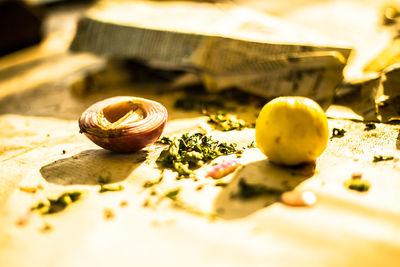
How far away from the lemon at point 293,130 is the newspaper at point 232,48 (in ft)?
4.36

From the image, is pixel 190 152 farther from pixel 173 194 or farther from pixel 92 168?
pixel 92 168

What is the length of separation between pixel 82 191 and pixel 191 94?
6.70ft

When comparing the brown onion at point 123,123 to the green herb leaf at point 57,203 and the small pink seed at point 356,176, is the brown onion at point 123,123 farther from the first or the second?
the small pink seed at point 356,176

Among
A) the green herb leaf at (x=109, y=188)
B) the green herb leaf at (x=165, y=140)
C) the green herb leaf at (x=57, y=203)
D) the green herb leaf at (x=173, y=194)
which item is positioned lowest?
the green herb leaf at (x=57, y=203)

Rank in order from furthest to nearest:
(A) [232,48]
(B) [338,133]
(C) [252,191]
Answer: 1. (A) [232,48]
2. (B) [338,133]
3. (C) [252,191]

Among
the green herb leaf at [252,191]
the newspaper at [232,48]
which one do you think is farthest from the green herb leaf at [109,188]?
the newspaper at [232,48]

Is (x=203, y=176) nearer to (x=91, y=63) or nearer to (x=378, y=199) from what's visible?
(x=378, y=199)

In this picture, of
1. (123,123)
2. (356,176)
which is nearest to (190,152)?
(123,123)

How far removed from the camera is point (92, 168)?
241 centimetres

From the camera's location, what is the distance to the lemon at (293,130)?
2.12m

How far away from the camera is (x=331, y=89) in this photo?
3398 mm

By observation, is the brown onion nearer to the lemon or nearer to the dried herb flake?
the lemon

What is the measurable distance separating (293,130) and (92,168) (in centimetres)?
129

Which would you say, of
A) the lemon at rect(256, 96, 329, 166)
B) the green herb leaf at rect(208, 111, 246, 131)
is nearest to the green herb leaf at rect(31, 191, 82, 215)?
the lemon at rect(256, 96, 329, 166)
